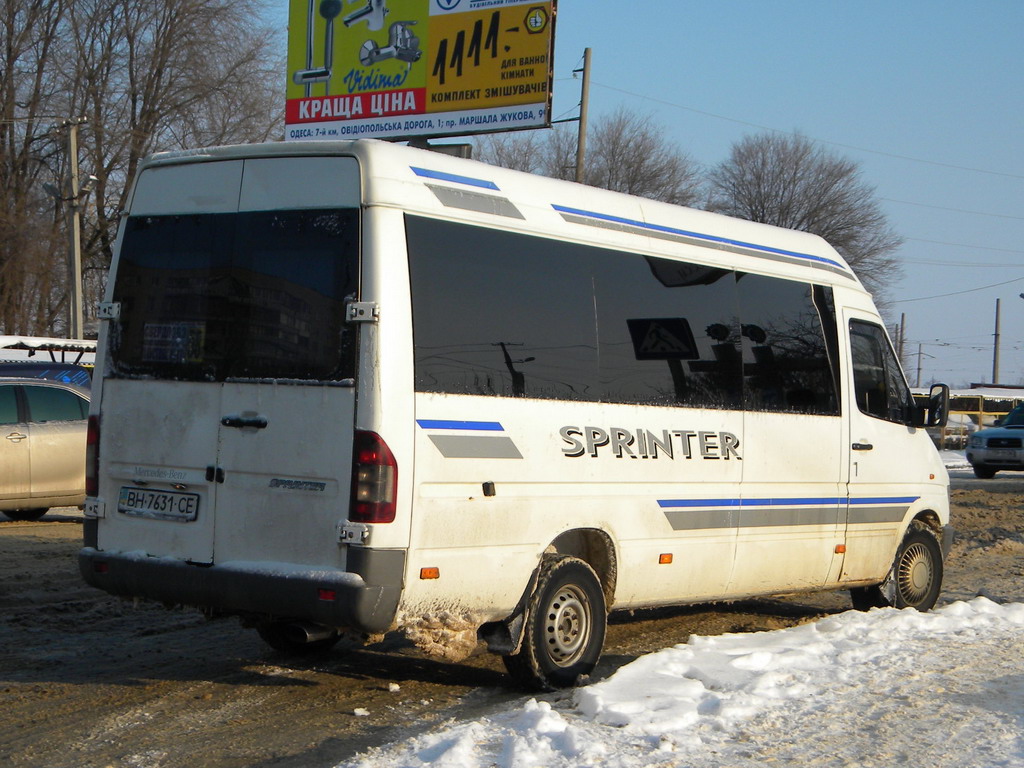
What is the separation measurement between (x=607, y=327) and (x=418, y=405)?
1.62 metres

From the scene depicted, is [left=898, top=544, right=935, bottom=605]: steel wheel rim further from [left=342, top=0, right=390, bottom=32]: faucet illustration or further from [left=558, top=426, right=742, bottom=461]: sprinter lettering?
[left=342, top=0, right=390, bottom=32]: faucet illustration

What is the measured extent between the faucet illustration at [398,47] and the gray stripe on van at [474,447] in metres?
17.3

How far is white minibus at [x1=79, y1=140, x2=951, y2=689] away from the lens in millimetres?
5918

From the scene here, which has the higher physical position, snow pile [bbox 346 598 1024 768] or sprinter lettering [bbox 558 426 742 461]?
sprinter lettering [bbox 558 426 742 461]

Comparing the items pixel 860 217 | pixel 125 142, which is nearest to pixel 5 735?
pixel 125 142

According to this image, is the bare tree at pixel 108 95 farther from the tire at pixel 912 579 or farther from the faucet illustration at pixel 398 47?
the tire at pixel 912 579

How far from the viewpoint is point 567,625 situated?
688 centimetres

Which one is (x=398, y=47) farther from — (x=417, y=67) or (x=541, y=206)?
(x=541, y=206)

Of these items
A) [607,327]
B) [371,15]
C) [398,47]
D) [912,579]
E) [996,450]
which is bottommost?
[912,579]

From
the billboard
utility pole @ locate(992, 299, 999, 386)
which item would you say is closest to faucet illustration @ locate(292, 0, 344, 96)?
the billboard

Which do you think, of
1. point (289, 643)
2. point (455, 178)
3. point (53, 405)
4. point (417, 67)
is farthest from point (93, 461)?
point (417, 67)

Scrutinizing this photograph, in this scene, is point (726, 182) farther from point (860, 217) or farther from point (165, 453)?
point (165, 453)

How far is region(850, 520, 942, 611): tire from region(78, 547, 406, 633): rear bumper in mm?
5111

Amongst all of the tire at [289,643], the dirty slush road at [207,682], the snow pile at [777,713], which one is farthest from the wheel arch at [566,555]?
the tire at [289,643]
